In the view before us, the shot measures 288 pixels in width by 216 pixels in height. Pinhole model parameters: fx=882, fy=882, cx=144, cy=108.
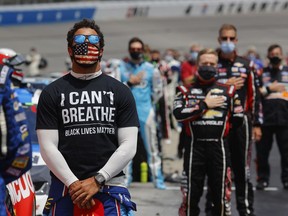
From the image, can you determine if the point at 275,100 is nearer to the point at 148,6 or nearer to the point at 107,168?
the point at 107,168

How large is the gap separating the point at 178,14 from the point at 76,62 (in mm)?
48029

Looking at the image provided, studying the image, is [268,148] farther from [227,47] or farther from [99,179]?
[99,179]

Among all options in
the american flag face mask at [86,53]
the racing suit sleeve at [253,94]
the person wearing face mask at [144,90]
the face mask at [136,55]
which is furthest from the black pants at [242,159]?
the american flag face mask at [86,53]

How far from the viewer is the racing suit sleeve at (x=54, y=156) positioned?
5.05 m

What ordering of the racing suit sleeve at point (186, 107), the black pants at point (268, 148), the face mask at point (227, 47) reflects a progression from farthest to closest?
the black pants at point (268, 148)
the face mask at point (227, 47)
the racing suit sleeve at point (186, 107)

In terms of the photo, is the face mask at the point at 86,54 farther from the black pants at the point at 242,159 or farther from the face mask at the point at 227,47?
the face mask at the point at 227,47

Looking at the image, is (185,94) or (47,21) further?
(47,21)

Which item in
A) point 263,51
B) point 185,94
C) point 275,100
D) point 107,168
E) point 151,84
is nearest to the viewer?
point 107,168

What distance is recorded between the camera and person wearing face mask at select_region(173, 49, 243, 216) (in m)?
7.63

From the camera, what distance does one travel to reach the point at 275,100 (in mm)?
11633

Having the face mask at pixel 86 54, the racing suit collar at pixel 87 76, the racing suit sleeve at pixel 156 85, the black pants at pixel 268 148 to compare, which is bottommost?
the black pants at pixel 268 148

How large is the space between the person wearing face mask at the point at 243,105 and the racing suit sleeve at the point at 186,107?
878 millimetres

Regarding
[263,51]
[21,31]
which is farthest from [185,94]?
[21,31]

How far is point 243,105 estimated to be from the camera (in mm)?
8750
